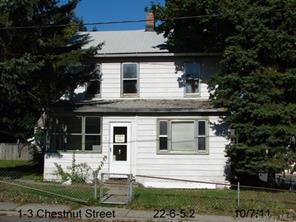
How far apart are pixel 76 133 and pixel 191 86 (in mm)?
5469

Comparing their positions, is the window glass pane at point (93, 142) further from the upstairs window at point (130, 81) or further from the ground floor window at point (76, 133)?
the upstairs window at point (130, 81)

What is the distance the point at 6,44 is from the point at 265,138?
10.1 m

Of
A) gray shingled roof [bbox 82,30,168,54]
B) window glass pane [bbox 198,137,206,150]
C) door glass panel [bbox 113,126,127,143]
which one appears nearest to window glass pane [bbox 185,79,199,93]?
gray shingled roof [bbox 82,30,168,54]

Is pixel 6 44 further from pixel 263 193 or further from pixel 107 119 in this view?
pixel 263 193

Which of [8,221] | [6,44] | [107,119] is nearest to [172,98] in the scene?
[107,119]

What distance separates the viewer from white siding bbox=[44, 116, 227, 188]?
880 inches

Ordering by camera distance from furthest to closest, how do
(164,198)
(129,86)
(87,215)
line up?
1. (129,86)
2. (164,198)
3. (87,215)

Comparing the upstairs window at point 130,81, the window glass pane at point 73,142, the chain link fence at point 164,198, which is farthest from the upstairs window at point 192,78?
the chain link fence at point 164,198

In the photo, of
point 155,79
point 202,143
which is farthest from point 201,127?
point 155,79

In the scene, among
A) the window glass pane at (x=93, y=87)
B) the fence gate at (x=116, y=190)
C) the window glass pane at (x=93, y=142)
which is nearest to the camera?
the fence gate at (x=116, y=190)

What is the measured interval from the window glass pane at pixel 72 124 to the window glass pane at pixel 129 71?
117 inches

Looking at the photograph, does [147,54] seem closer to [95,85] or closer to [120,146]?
[95,85]

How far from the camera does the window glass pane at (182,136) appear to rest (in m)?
22.8

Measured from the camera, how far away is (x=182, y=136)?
2284 cm
